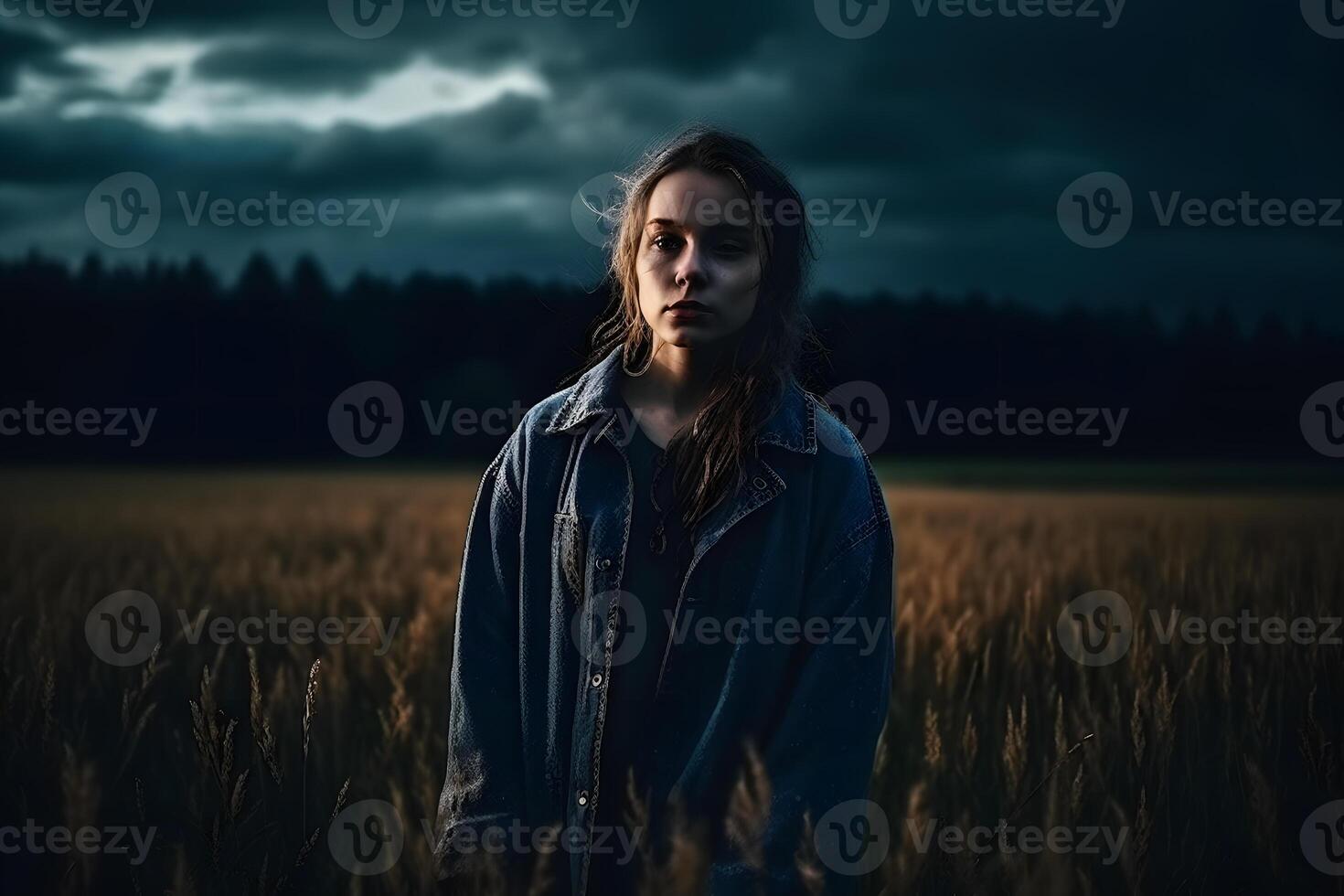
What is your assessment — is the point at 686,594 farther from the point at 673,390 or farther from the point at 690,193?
the point at 690,193

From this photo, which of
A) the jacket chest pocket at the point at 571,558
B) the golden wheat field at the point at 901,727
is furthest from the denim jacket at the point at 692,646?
the golden wheat field at the point at 901,727

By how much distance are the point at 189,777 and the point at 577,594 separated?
156cm

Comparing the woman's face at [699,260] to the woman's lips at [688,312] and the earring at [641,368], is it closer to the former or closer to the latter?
the woman's lips at [688,312]

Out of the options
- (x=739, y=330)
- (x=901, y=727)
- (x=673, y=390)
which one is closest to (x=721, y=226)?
(x=739, y=330)

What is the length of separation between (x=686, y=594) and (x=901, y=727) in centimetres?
171

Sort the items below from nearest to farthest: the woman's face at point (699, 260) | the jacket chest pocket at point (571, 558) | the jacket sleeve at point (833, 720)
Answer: the jacket sleeve at point (833, 720)
the woman's face at point (699, 260)
the jacket chest pocket at point (571, 558)

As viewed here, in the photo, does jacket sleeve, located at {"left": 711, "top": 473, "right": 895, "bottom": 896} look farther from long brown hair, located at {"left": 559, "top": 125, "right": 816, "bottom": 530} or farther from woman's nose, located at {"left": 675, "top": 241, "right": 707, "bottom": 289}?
woman's nose, located at {"left": 675, "top": 241, "right": 707, "bottom": 289}

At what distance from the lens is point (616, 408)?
79.0 inches

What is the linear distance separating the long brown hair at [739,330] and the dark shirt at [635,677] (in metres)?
0.08

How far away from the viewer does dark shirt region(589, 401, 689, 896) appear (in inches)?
73.2

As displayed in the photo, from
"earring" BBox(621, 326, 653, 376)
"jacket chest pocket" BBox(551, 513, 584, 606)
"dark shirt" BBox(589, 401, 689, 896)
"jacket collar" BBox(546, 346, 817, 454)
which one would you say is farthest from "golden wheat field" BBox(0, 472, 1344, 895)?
"earring" BBox(621, 326, 653, 376)

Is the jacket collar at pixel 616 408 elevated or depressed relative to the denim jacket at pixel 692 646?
elevated

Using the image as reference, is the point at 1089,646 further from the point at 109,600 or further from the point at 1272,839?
the point at 109,600

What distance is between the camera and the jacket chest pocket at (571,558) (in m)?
1.93
